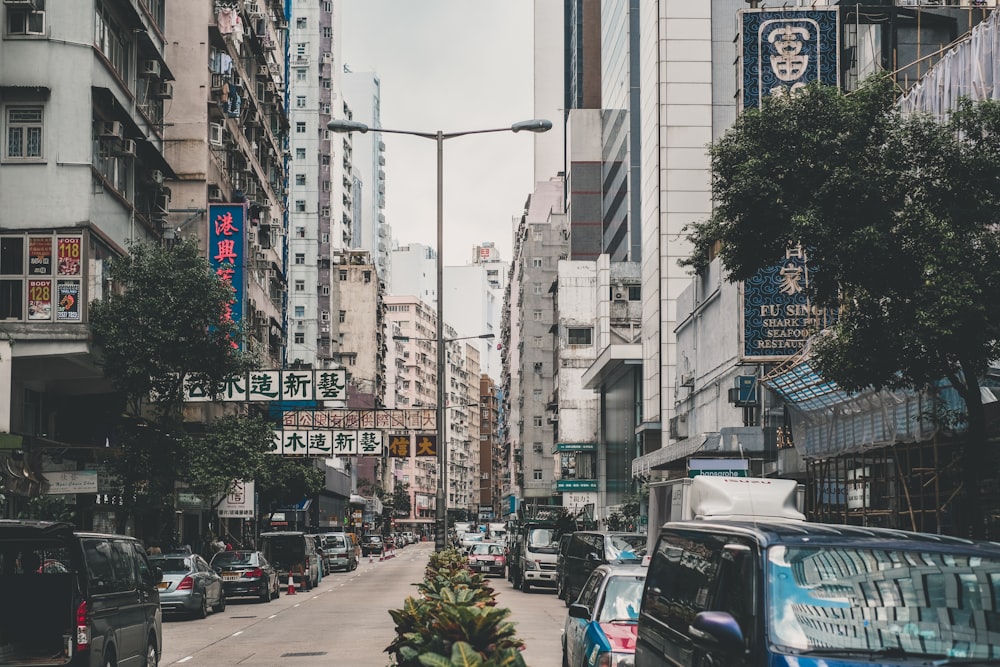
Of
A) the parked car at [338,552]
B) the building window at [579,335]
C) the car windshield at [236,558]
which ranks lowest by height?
the parked car at [338,552]

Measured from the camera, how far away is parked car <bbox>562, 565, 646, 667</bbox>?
38.2 feet

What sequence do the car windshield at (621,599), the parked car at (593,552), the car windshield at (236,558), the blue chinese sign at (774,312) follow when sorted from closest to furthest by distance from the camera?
the car windshield at (621,599) < the parked car at (593,552) < the blue chinese sign at (774,312) < the car windshield at (236,558)

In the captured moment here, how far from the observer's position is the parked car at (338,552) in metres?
57.5

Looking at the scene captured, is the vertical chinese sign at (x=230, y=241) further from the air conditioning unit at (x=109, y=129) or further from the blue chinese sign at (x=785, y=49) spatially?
the blue chinese sign at (x=785, y=49)

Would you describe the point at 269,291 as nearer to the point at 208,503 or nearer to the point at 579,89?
the point at 208,503

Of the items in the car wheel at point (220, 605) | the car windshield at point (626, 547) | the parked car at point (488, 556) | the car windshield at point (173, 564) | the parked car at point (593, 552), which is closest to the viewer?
the car windshield at point (626, 547)

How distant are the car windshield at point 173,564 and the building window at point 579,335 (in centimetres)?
6947

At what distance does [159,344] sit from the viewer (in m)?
29.3

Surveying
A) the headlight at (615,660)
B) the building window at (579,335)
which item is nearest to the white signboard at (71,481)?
the headlight at (615,660)

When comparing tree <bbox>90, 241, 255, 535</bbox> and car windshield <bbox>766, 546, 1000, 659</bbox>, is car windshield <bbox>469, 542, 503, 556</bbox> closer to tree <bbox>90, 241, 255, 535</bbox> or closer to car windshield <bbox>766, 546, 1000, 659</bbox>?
tree <bbox>90, 241, 255, 535</bbox>

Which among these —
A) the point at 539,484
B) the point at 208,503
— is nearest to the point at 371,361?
the point at 539,484

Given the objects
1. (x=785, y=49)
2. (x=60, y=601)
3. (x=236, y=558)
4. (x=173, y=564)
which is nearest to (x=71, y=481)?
(x=173, y=564)

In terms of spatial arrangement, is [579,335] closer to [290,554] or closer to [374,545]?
[374,545]

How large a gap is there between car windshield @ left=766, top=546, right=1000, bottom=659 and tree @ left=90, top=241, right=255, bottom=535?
23.9 m
